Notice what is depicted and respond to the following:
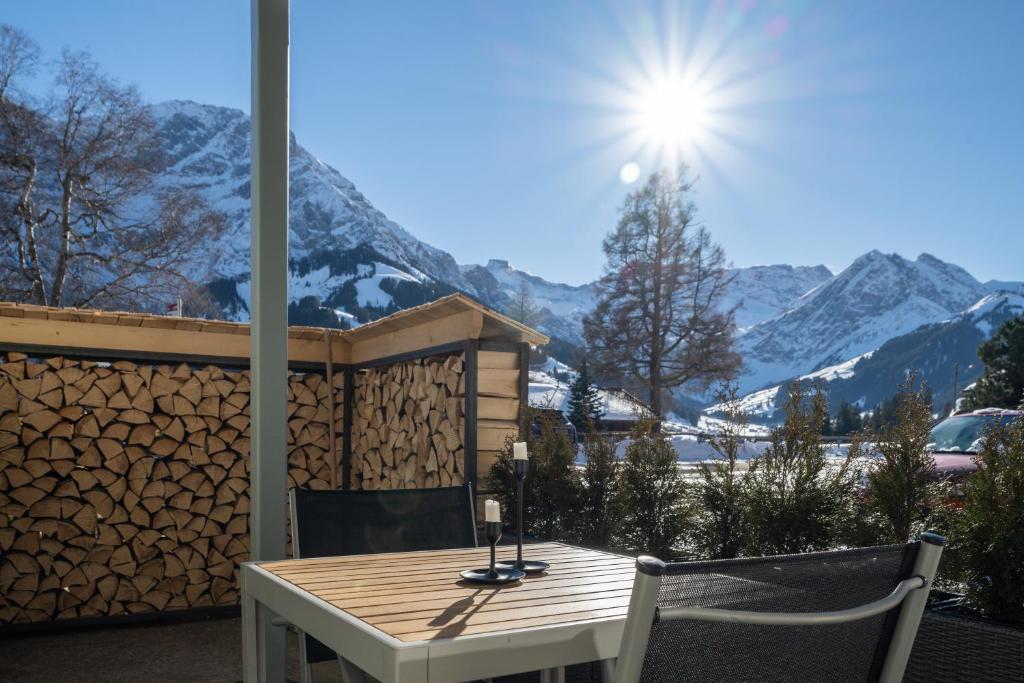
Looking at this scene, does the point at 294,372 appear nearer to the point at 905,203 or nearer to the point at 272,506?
the point at 272,506

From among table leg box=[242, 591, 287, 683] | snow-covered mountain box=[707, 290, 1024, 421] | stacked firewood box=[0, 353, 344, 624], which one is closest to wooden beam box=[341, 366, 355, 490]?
stacked firewood box=[0, 353, 344, 624]

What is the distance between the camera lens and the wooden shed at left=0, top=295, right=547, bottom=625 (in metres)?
3.84

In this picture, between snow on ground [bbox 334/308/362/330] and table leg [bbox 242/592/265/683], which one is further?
snow on ground [bbox 334/308/362/330]

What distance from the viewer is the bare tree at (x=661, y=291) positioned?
734 inches

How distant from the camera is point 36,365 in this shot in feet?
13.7

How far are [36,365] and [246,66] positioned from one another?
2192 millimetres

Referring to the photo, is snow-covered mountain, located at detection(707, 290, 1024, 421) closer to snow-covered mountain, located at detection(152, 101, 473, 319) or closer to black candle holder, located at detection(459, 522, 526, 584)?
snow-covered mountain, located at detection(152, 101, 473, 319)

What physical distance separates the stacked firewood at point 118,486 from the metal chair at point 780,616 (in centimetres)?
388

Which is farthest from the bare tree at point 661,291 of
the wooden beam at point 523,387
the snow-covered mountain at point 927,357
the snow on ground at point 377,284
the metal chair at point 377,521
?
the snow-covered mountain at point 927,357

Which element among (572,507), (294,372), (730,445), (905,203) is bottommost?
(572,507)

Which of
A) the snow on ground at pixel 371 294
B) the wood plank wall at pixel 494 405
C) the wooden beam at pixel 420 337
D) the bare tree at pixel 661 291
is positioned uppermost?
the snow on ground at pixel 371 294

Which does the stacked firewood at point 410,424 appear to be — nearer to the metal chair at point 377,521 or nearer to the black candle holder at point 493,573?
the metal chair at point 377,521

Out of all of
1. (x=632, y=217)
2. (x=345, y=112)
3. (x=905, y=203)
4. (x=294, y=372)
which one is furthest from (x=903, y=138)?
(x=294, y=372)

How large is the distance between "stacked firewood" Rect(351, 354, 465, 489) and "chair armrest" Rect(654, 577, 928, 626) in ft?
8.82
